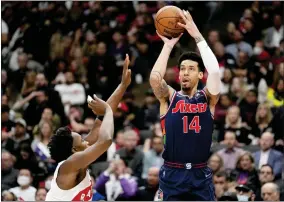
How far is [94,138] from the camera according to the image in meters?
9.24

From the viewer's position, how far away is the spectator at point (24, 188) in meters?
13.1

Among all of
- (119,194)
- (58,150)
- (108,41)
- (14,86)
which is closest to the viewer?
(58,150)

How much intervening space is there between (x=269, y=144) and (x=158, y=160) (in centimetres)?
185

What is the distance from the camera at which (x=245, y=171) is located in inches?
514

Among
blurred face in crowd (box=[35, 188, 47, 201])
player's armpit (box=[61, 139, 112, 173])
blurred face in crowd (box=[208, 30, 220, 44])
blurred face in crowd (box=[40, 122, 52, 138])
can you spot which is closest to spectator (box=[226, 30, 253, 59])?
blurred face in crowd (box=[208, 30, 220, 44])

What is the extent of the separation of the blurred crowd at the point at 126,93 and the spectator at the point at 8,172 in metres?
0.02

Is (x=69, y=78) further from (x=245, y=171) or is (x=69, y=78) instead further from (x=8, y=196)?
(x=245, y=171)

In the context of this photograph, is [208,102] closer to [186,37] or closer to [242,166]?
[242,166]

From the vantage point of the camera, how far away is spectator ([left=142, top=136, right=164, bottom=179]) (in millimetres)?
13891

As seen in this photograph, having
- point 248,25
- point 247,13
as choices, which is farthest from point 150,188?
point 247,13

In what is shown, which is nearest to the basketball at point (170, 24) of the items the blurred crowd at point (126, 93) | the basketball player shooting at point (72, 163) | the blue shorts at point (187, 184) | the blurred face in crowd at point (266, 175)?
the basketball player shooting at point (72, 163)

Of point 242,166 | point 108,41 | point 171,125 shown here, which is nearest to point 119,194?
point 242,166

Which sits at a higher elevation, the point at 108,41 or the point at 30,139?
the point at 108,41

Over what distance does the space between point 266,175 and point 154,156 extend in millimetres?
2156
